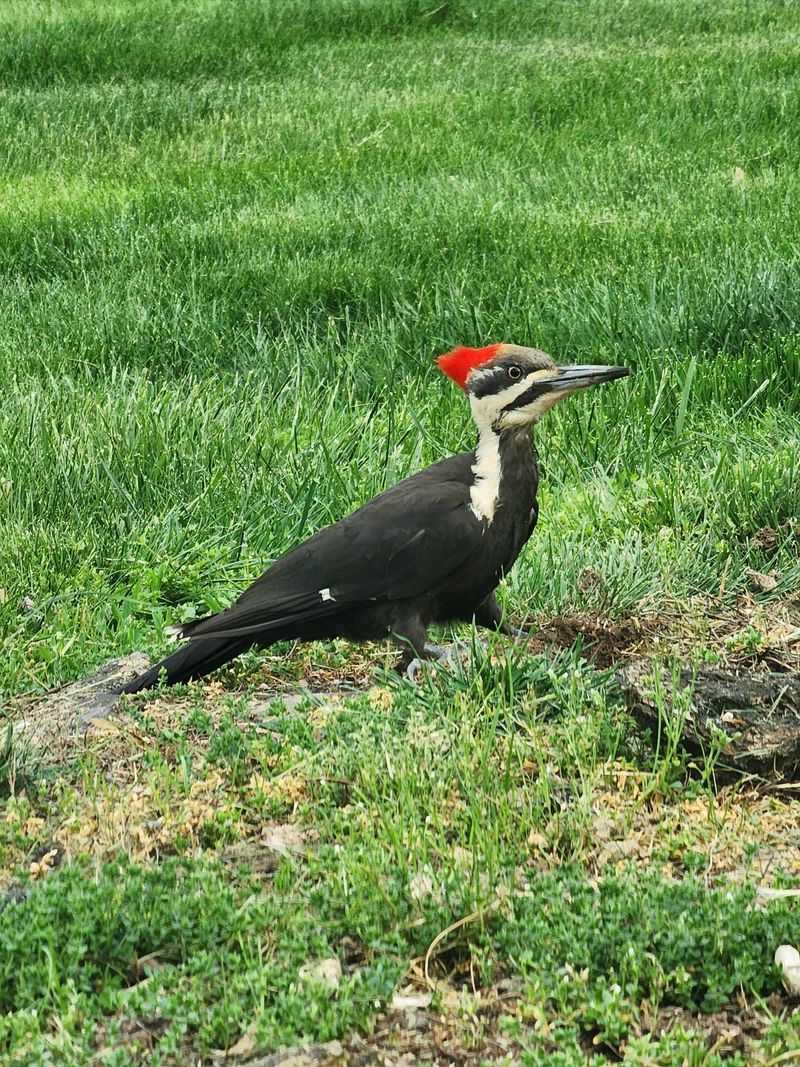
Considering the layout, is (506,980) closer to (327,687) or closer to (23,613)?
(327,687)

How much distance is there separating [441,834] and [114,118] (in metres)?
11.8

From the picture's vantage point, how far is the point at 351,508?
588 centimetres

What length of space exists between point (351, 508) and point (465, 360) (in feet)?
4.37

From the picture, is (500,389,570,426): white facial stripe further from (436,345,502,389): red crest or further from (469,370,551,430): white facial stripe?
(436,345,502,389): red crest

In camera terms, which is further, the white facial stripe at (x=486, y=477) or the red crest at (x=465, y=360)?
the red crest at (x=465, y=360)

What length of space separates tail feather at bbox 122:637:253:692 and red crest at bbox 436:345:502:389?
1048 millimetres

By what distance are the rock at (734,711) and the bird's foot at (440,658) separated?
0.53 meters

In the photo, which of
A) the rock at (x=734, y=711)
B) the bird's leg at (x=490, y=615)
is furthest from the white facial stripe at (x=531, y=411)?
the rock at (x=734, y=711)

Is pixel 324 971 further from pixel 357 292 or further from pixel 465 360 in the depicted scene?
pixel 357 292

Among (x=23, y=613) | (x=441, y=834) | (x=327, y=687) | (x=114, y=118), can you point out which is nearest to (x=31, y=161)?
(x=114, y=118)

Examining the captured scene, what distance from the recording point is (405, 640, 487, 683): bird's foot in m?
4.33

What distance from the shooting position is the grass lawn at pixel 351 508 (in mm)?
3023

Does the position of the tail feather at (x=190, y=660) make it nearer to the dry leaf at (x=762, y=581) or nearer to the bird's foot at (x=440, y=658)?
the bird's foot at (x=440, y=658)

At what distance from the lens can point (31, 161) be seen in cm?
1277
